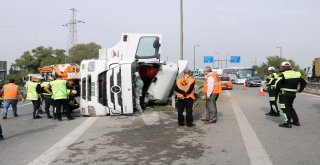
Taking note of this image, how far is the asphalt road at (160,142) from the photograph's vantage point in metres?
5.92

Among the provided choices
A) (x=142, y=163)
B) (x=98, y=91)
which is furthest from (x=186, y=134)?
(x=98, y=91)

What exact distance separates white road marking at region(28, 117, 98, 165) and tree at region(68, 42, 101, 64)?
57.8 m

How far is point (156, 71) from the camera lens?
12.8 meters

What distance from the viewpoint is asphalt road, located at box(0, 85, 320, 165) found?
19.4 feet

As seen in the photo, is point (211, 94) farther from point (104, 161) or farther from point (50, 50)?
point (50, 50)

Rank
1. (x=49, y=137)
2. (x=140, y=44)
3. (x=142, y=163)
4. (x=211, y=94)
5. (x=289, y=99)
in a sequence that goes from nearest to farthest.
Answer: (x=142, y=163), (x=49, y=137), (x=289, y=99), (x=211, y=94), (x=140, y=44)

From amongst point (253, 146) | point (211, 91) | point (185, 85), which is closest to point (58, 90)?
point (185, 85)

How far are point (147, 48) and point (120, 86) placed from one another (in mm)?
1937

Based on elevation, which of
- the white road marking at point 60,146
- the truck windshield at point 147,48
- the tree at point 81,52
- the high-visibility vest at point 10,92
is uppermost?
the tree at point 81,52

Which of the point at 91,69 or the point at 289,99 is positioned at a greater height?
the point at 91,69

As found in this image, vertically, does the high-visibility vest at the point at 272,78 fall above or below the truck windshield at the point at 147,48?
below

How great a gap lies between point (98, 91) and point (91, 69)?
2.25ft

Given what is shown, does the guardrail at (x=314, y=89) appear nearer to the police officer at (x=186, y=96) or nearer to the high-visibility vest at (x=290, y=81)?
the high-visibility vest at (x=290, y=81)

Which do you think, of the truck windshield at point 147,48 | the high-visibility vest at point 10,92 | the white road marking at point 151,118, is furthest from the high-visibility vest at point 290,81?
the high-visibility vest at point 10,92
